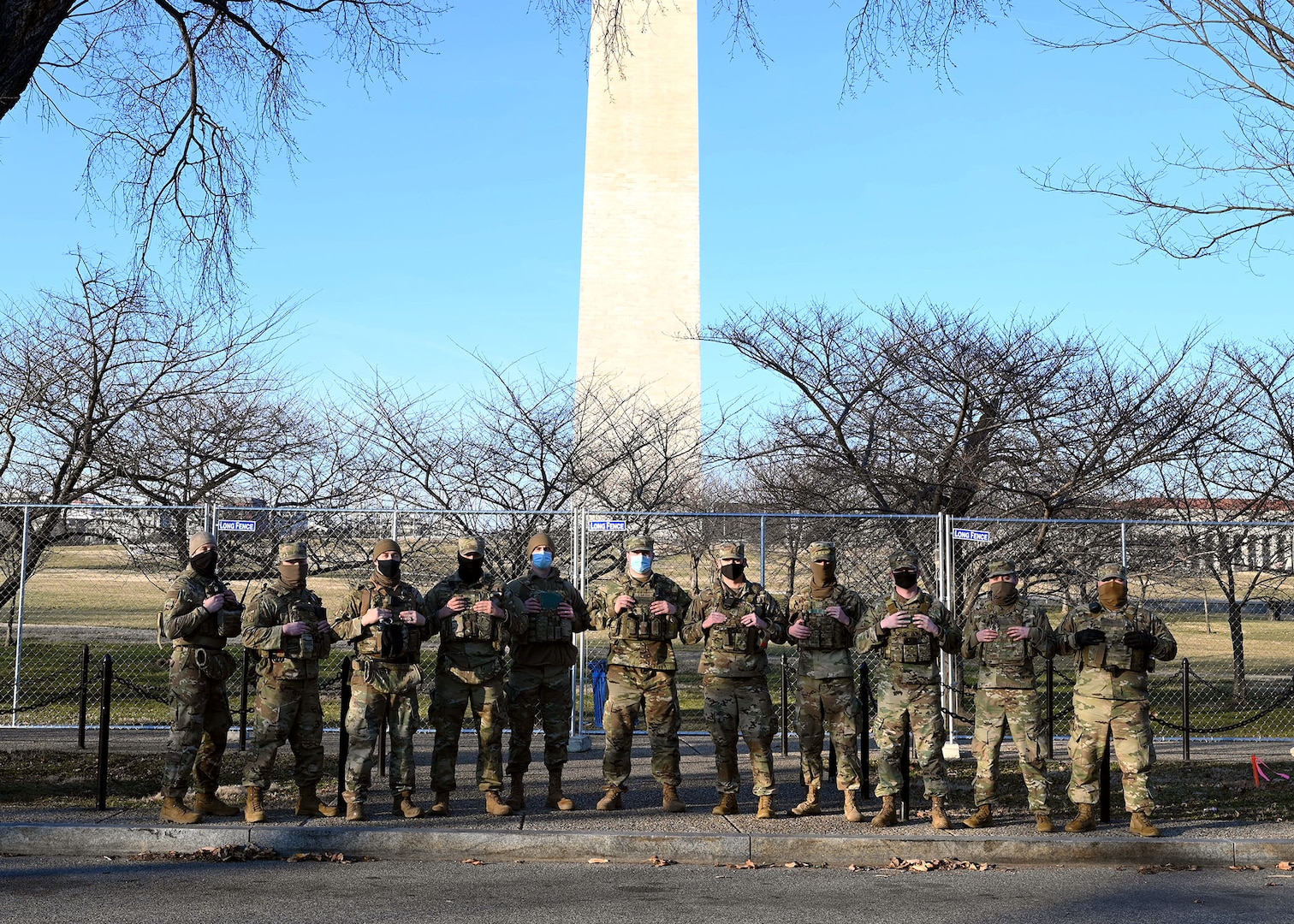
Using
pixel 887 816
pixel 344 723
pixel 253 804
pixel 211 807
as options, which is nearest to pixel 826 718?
pixel 887 816

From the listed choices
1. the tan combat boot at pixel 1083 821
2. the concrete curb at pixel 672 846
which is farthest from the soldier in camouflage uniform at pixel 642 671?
the tan combat boot at pixel 1083 821

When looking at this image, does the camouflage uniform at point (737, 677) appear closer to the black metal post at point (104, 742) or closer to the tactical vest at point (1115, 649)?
the tactical vest at point (1115, 649)

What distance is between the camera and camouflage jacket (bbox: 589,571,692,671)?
9.19 metres

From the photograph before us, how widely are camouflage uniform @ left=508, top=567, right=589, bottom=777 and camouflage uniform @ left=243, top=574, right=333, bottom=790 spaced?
1363 mm

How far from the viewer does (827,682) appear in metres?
8.99

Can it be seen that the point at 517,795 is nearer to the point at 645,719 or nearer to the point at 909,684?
the point at 645,719

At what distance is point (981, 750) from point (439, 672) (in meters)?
3.83

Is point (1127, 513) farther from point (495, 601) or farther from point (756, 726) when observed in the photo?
point (495, 601)

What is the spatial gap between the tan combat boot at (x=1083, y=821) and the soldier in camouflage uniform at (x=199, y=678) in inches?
224

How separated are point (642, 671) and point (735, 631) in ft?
2.60

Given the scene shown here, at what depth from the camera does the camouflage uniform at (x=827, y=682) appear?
8.95m

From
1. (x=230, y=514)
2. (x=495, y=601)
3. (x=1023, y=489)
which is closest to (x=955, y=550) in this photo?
(x=1023, y=489)

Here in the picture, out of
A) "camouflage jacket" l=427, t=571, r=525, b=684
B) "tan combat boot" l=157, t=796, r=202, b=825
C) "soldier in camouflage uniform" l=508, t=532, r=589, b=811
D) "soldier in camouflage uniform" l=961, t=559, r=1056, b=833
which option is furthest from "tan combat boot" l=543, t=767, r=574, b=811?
"soldier in camouflage uniform" l=961, t=559, r=1056, b=833

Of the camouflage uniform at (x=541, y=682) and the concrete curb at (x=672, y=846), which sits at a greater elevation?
the camouflage uniform at (x=541, y=682)
